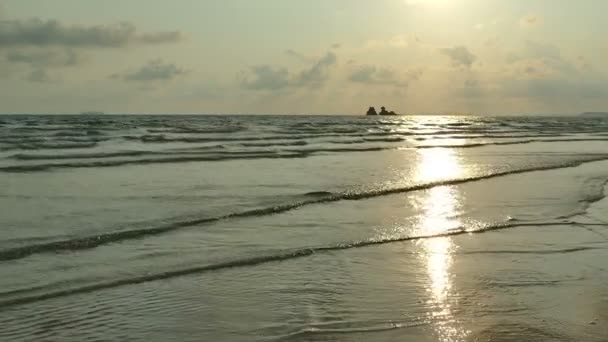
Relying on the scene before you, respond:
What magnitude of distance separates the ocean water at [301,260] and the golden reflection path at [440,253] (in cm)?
2

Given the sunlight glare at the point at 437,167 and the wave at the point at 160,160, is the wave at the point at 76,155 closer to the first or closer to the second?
the wave at the point at 160,160

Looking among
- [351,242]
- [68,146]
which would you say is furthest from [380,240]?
[68,146]

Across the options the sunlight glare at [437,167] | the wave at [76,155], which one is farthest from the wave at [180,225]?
the wave at [76,155]

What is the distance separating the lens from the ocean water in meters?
5.32

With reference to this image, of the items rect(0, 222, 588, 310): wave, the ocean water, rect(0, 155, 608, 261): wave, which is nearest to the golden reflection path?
the ocean water

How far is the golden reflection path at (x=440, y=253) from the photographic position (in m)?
5.32

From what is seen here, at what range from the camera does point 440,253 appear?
26.2 feet

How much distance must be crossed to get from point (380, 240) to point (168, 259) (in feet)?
9.69

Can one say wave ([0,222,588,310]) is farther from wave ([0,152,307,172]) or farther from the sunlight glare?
wave ([0,152,307,172])

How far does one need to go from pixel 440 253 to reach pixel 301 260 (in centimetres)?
→ 183

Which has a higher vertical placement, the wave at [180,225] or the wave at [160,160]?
the wave at [160,160]

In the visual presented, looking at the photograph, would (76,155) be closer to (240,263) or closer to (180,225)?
(180,225)

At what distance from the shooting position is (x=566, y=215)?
427 inches

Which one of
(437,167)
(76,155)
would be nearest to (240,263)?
(437,167)
